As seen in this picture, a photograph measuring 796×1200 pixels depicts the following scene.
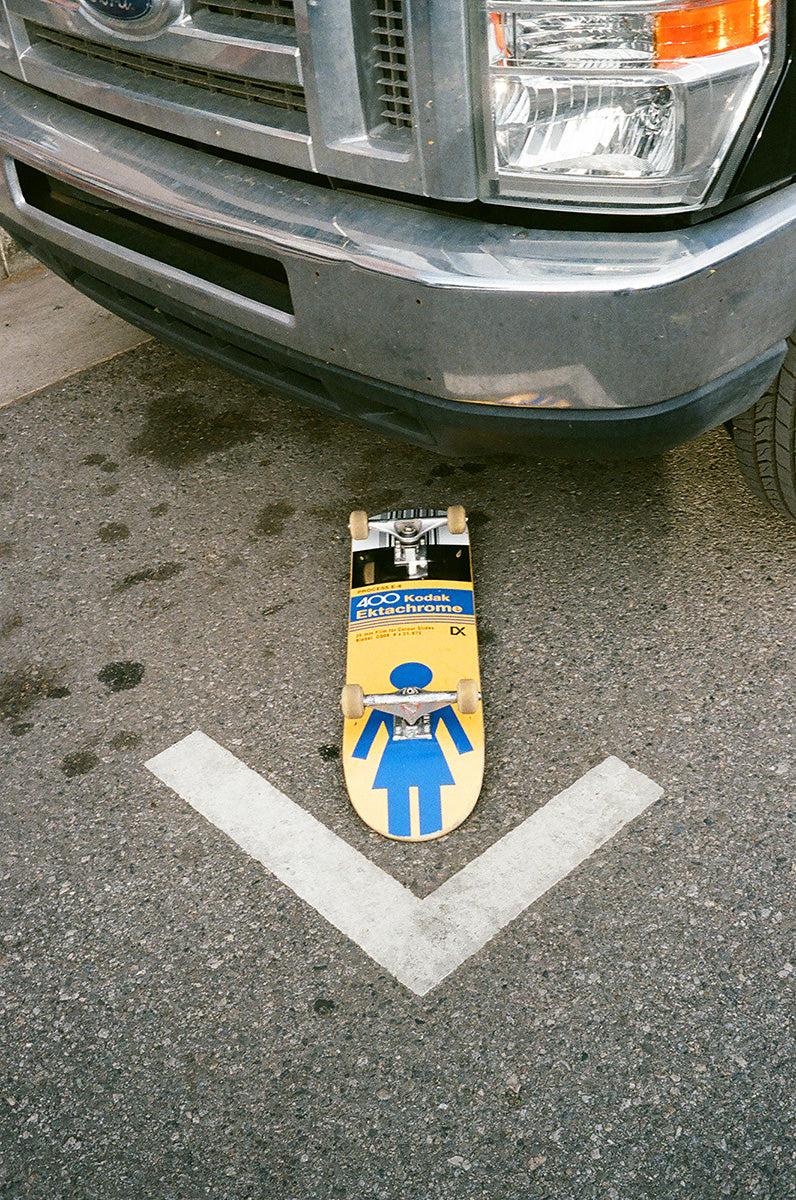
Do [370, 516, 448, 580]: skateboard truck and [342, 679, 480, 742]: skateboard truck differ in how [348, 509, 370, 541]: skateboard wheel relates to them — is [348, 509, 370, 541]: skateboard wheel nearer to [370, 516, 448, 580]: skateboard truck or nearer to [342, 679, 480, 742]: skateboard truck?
[370, 516, 448, 580]: skateboard truck

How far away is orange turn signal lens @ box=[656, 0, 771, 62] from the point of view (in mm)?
1522

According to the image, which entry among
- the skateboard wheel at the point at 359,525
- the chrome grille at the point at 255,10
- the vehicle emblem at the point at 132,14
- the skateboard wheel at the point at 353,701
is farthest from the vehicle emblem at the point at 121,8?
the skateboard wheel at the point at 353,701

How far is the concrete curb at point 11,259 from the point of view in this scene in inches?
161

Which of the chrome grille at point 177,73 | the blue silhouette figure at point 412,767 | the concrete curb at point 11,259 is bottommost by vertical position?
the blue silhouette figure at point 412,767

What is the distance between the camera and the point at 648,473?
2.80 m

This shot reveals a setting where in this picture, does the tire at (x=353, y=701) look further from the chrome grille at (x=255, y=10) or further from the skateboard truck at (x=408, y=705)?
the chrome grille at (x=255, y=10)

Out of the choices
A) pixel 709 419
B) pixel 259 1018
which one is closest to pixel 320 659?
pixel 259 1018

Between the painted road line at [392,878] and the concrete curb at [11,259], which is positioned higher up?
the concrete curb at [11,259]

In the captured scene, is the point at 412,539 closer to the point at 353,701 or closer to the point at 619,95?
the point at 353,701

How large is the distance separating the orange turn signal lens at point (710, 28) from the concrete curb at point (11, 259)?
321cm

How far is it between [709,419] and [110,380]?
2247 millimetres

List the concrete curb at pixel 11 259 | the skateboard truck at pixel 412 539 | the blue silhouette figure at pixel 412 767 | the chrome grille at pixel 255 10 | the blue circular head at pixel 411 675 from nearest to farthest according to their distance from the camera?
1. the chrome grille at pixel 255 10
2. the blue silhouette figure at pixel 412 767
3. the blue circular head at pixel 411 675
4. the skateboard truck at pixel 412 539
5. the concrete curb at pixel 11 259

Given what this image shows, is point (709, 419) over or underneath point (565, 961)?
over

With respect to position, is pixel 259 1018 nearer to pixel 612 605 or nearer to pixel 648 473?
pixel 612 605
